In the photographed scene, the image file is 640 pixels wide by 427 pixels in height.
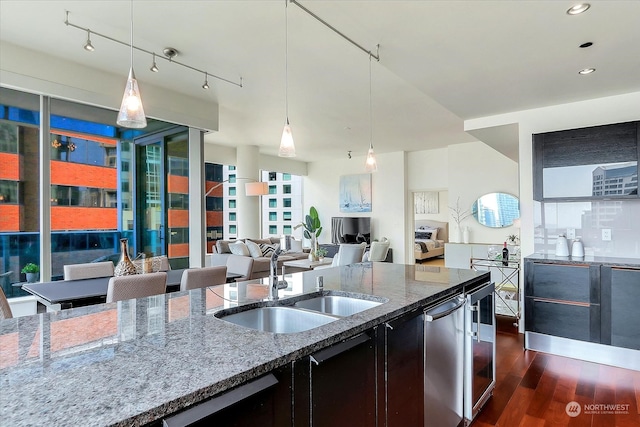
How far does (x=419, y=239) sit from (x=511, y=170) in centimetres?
458

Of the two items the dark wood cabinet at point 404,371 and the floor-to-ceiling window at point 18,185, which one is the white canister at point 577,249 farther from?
the floor-to-ceiling window at point 18,185

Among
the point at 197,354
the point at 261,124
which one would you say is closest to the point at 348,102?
the point at 261,124

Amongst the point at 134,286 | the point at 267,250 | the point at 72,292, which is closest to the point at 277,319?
the point at 134,286

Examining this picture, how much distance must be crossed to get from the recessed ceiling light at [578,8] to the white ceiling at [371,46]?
0.04 metres

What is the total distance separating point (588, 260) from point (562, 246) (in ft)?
1.18

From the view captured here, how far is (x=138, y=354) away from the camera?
106 centimetres

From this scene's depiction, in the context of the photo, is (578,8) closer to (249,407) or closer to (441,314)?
(441,314)

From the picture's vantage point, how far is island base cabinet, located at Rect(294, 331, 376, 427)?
1.12 meters

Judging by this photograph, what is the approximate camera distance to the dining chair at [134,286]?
2.50 m

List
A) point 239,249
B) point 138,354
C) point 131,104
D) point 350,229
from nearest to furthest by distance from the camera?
point 138,354 → point 131,104 → point 239,249 → point 350,229

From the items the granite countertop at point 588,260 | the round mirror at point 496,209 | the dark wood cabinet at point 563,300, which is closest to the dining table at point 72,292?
the dark wood cabinet at point 563,300

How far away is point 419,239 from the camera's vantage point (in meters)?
11.4

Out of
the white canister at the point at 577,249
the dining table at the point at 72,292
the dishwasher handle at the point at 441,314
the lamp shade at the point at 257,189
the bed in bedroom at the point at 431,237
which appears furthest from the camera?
the bed in bedroom at the point at 431,237

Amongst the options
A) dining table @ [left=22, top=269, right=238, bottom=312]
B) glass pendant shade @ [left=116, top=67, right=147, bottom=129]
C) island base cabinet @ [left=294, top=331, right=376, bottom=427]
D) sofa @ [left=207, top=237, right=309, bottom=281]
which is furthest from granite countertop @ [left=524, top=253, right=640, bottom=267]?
glass pendant shade @ [left=116, top=67, right=147, bottom=129]
